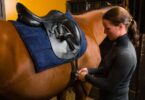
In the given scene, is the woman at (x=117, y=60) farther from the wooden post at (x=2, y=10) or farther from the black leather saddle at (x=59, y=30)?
the wooden post at (x=2, y=10)

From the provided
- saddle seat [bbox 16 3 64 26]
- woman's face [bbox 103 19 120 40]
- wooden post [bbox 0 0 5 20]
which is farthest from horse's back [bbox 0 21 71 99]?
wooden post [bbox 0 0 5 20]

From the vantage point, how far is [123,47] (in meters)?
1.39

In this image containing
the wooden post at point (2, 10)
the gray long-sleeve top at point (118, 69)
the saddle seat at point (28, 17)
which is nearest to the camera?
the gray long-sleeve top at point (118, 69)

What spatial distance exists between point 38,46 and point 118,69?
2.39 feet

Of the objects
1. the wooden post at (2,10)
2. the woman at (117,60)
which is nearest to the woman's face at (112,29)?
the woman at (117,60)

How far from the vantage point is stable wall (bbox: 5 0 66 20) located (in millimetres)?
4039

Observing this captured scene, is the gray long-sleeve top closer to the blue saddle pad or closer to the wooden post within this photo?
the blue saddle pad

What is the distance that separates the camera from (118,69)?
4.44 feet

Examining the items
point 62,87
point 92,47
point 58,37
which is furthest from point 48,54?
point 92,47

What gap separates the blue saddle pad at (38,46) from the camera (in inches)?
73.3

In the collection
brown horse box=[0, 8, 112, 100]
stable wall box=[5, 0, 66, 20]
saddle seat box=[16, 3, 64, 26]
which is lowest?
brown horse box=[0, 8, 112, 100]

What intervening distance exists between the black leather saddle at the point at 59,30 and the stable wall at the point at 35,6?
2.01 meters

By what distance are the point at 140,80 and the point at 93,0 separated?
4.98 ft

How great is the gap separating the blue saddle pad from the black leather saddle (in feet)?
0.11
